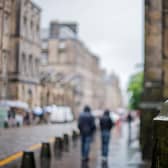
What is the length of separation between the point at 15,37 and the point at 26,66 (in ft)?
8.09

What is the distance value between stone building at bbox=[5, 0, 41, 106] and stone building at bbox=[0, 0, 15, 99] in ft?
0.70

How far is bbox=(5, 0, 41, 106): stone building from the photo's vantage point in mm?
12602

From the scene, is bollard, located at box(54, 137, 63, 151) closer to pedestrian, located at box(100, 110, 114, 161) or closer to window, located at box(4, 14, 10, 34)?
pedestrian, located at box(100, 110, 114, 161)

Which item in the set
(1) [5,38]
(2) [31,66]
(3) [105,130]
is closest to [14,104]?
(1) [5,38]

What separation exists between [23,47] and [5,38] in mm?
1978

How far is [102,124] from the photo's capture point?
1747cm

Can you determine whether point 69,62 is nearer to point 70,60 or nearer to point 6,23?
point 70,60

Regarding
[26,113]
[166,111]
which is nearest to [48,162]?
[26,113]

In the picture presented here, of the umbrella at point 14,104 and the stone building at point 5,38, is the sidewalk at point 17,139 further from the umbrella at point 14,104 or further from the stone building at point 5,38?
the stone building at point 5,38

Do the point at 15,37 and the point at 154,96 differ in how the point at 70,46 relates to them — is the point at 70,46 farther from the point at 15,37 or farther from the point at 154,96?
the point at 15,37

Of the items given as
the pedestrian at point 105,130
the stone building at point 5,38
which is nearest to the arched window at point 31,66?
the pedestrian at point 105,130

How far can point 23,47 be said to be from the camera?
45.3 feet

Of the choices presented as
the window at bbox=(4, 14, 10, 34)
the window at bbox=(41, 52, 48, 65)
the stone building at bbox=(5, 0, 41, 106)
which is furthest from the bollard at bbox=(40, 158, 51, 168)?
the window at bbox=(41, 52, 48, 65)

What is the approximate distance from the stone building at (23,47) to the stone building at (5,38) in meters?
0.21
